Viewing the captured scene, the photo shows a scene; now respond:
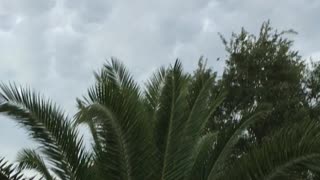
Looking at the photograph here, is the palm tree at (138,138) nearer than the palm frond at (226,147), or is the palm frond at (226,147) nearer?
the palm tree at (138,138)

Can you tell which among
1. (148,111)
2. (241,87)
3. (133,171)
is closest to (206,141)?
(148,111)

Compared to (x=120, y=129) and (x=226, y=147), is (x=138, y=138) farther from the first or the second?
(x=226, y=147)

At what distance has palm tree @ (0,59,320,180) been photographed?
9438 millimetres

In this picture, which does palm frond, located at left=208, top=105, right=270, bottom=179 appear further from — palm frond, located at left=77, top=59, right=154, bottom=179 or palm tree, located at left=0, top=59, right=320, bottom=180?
palm frond, located at left=77, top=59, right=154, bottom=179

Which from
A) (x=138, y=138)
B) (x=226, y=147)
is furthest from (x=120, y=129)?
(x=226, y=147)

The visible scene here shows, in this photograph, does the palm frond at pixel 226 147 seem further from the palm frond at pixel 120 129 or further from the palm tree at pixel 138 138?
the palm frond at pixel 120 129

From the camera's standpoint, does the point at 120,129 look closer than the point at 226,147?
Yes

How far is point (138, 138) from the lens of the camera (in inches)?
385

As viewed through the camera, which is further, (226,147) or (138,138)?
(226,147)

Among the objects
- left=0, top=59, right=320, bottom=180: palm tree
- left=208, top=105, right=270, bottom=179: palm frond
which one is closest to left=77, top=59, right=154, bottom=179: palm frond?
left=0, top=59, right=320, bottom=180: palm tree

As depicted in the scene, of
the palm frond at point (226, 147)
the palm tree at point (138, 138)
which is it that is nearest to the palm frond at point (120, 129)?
the palm tree at point (138, 138)

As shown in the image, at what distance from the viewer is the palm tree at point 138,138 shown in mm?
9438

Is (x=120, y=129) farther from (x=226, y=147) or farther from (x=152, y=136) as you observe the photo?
(x=226, y=147)

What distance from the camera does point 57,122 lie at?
31.8 feet
